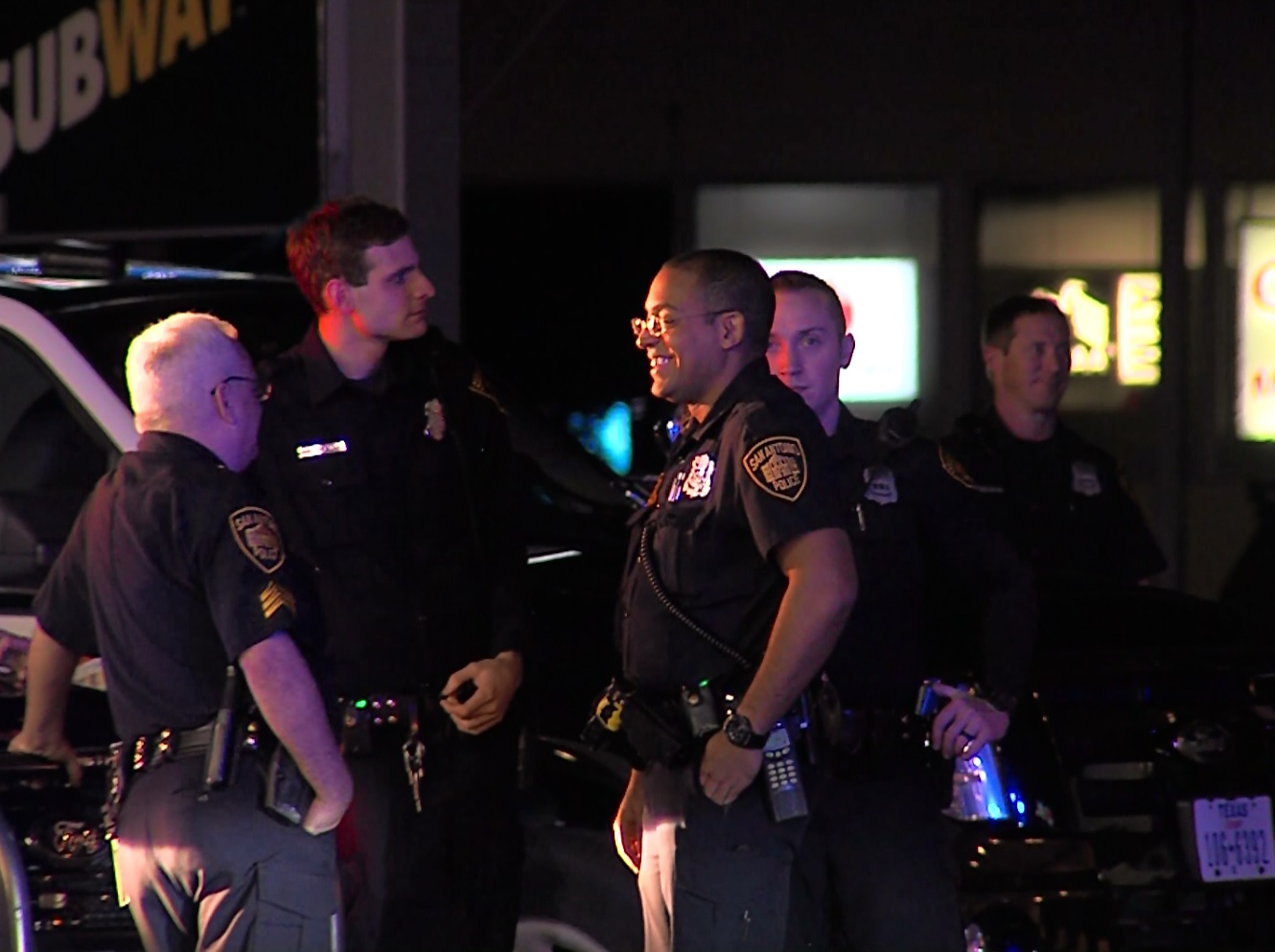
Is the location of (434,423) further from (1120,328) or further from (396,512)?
(1120,328)

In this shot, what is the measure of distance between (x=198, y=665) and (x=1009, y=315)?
129 inches

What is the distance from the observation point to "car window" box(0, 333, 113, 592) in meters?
4.95

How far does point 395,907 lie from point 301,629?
2.48 feet

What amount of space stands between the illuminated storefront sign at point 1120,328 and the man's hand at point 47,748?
723 cm

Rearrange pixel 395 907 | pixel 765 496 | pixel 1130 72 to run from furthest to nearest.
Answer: pixel 1130 72 < pixel 395 907 < pixel 765 496

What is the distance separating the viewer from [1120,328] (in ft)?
36.2

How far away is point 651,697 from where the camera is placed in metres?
4.03

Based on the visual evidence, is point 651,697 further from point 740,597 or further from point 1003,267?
point 1003,267

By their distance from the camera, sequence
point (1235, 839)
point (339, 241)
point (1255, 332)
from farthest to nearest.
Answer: point (1255, 332) < point (1235, 839) < point (339, 241)

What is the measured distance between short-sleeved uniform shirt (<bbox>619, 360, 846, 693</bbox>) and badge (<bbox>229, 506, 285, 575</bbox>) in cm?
66

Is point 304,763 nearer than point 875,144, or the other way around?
point 304,763

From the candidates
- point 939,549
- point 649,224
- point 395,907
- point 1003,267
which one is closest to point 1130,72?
point 1003,267

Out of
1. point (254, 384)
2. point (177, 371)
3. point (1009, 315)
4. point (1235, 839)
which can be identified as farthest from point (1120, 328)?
point (177, 371)

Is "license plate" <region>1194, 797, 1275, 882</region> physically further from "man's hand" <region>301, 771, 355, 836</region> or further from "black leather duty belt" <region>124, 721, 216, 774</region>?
"black leather duty belt" <region>124, 721, 216, 774</region>
